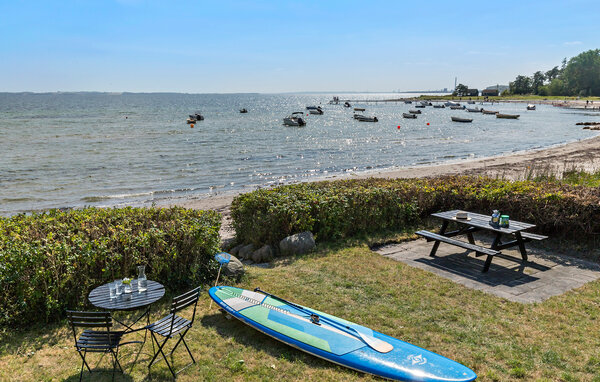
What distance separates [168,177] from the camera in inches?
1006

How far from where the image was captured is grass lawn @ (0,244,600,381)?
504 centimetres

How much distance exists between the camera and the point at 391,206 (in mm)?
10773

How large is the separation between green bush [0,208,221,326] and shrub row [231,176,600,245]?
1511 mm

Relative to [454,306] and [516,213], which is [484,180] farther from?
[454,306]

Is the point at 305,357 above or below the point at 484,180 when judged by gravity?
below

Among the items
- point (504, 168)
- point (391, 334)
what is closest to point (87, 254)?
point (391, 334)

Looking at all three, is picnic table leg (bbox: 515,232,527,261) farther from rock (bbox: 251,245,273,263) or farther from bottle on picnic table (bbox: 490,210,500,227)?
rock (bbox: 251,245,273,263)

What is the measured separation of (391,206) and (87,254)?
280 inches

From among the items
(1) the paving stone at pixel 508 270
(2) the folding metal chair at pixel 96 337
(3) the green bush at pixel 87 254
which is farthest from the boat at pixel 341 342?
(1) the paving stone at pixel 508 270

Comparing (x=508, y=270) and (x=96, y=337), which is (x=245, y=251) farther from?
(x=508, y=270)

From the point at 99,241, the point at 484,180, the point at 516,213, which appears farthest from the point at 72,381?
the point at 484,180

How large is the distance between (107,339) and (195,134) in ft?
161

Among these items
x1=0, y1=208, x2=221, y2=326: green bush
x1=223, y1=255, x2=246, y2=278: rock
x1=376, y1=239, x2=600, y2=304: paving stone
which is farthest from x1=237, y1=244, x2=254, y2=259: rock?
x1=376, y1=239, x2=600, y2=304: paving stone

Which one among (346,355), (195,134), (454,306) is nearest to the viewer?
(346,355)
